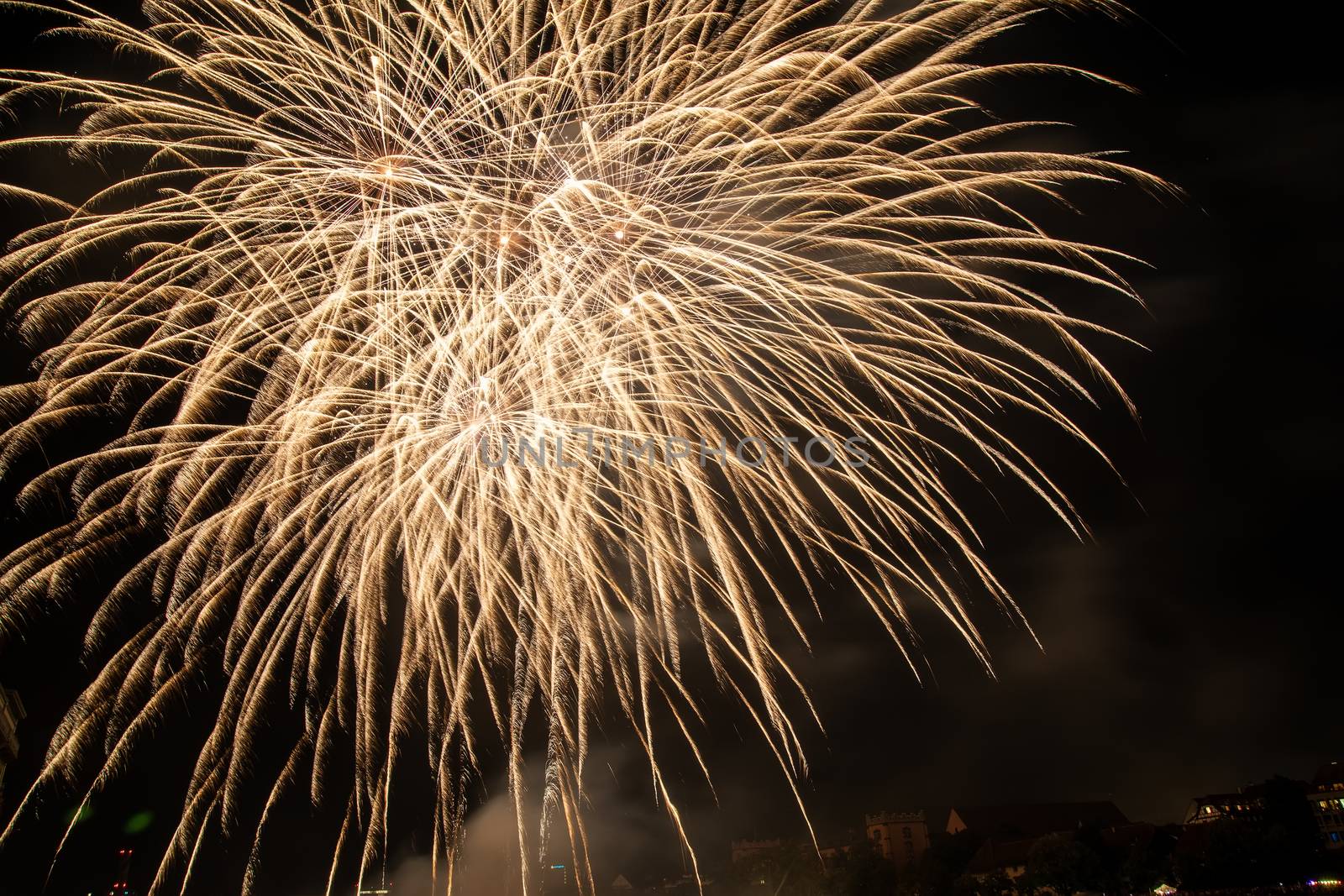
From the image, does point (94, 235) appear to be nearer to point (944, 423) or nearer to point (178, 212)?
A: point (178, 212)

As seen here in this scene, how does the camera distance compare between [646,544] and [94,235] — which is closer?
[94,235]

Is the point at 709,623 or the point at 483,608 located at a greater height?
the point at 483,608

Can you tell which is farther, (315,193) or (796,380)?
(796,380)

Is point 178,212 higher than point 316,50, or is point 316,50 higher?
point 316,50

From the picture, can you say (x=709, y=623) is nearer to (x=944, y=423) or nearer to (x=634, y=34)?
(x=944, y=423)

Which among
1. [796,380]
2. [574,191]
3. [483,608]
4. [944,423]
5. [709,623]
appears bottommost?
[709,623]

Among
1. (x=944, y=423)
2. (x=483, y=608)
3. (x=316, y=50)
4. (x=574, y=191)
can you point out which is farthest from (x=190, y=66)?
(x=944, y=423)

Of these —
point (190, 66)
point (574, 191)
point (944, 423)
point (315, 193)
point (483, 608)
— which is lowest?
point (483, 608)

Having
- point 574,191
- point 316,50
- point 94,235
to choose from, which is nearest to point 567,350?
point 574,191

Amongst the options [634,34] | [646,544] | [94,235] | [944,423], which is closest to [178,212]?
[94,235]
